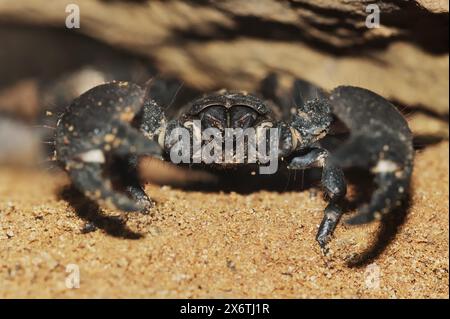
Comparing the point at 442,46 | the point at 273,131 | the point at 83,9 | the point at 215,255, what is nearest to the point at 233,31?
the point at 273,131

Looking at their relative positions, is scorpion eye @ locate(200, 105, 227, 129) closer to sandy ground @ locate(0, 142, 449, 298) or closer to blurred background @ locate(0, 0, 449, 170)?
sandy ground @ locate(0, 142, 449, 298)

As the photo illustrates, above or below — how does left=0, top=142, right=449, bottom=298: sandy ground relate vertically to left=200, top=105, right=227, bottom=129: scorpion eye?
below

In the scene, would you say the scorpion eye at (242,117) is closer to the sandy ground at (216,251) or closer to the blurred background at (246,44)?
the sandy ground at (216,251)

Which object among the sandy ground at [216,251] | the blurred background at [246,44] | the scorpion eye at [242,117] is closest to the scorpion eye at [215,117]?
the scorpion eye at [242,117]

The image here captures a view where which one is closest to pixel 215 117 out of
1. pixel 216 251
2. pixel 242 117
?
pixel 242 117

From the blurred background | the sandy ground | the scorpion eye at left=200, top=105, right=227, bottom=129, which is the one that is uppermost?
the blurred background

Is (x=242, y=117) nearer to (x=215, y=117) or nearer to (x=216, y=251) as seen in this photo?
(x=215, y=117)

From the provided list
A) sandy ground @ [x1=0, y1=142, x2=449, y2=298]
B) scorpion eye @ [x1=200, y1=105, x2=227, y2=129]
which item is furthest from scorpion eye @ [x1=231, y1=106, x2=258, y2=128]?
sandy ground @ [x1=0, y1=142, x2=449, y2=298]

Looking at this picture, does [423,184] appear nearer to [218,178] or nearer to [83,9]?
[218,178]
